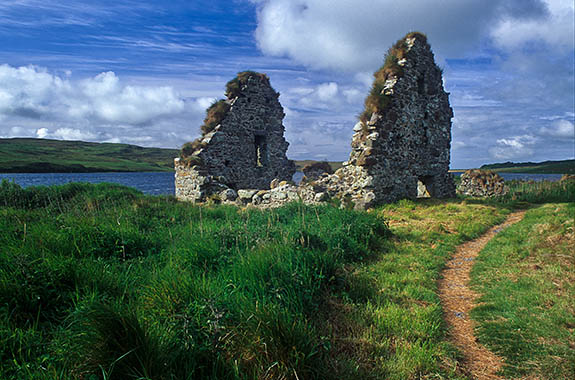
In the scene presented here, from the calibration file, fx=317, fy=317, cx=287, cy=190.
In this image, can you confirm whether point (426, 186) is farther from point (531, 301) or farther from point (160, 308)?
point (160, 308)

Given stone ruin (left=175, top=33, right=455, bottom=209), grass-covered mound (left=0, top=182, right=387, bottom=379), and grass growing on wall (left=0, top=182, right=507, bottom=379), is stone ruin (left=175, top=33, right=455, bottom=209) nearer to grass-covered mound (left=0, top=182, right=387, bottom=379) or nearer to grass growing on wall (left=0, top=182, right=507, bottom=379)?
grass growing on wall (left=0, top=182, right=507, bottom=379)

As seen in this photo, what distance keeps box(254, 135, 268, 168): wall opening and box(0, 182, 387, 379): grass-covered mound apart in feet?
45.4

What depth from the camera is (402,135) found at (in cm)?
1531

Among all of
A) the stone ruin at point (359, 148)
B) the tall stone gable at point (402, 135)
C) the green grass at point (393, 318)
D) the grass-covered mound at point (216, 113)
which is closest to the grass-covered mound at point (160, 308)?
the green grass at point (393, 318)

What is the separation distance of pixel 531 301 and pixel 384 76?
1241 centimetres

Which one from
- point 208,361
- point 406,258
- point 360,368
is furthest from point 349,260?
point 208,361

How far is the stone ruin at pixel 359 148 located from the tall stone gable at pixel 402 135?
5 cm

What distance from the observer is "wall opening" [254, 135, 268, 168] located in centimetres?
1984

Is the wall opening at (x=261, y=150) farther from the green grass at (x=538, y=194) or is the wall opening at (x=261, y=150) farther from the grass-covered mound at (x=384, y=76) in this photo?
the green grass at (x=538, y=194)

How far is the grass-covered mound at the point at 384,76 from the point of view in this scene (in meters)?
14.4

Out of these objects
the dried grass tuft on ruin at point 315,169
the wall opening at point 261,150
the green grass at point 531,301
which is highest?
the wall opening at point 261,150

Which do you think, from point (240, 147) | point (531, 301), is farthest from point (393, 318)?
point (240, 147)

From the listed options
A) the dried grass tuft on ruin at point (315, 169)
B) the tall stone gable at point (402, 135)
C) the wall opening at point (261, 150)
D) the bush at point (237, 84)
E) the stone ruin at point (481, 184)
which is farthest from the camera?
the stone ruin at point (481, 184)

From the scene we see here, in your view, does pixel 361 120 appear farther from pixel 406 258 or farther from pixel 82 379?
pixel 82 379
